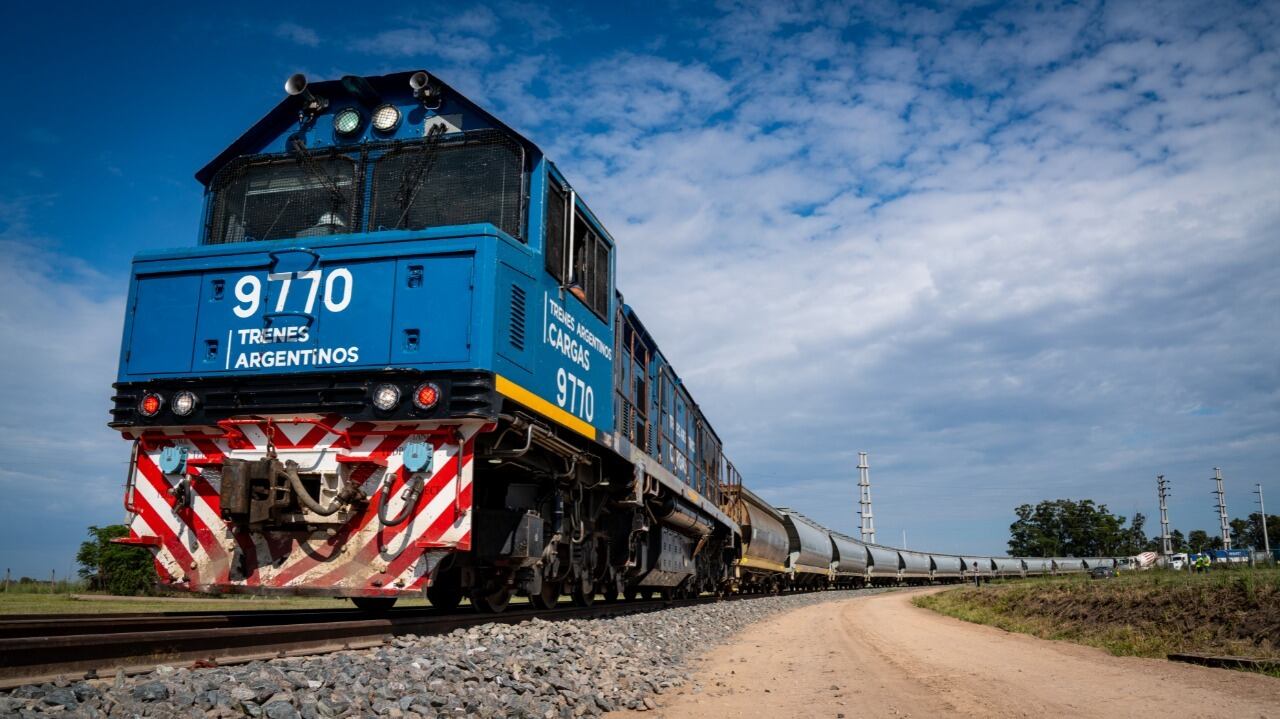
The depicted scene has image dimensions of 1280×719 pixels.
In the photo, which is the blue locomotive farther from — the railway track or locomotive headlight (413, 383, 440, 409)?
the railway track

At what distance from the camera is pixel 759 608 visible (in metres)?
16.7

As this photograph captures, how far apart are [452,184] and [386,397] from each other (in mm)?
1989

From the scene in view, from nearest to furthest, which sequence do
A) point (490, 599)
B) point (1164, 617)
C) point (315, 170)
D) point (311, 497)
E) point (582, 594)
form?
point (311, 497), point (315, 170), point (490, 599), point (582, 594), point (1164, 617)

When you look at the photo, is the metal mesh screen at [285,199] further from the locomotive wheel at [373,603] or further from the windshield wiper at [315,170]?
the locomotive wheel at [373,603]

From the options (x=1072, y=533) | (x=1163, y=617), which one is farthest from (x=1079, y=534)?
(x=1163, y=617)

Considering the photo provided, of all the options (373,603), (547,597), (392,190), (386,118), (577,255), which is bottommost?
(373,603)

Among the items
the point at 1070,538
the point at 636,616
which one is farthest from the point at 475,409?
the point at 1070,538

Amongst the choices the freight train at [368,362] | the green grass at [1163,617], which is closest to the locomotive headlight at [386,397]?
the freight train at [368,362]

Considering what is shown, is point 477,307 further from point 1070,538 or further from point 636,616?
point 1070,538

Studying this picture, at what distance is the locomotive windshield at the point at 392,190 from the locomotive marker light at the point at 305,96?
370mm

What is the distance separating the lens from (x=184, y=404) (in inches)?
254

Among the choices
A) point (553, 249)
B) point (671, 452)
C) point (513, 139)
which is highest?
point (513, 139)

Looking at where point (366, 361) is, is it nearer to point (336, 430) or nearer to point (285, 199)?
point (336, 430)

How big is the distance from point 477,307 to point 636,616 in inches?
200
